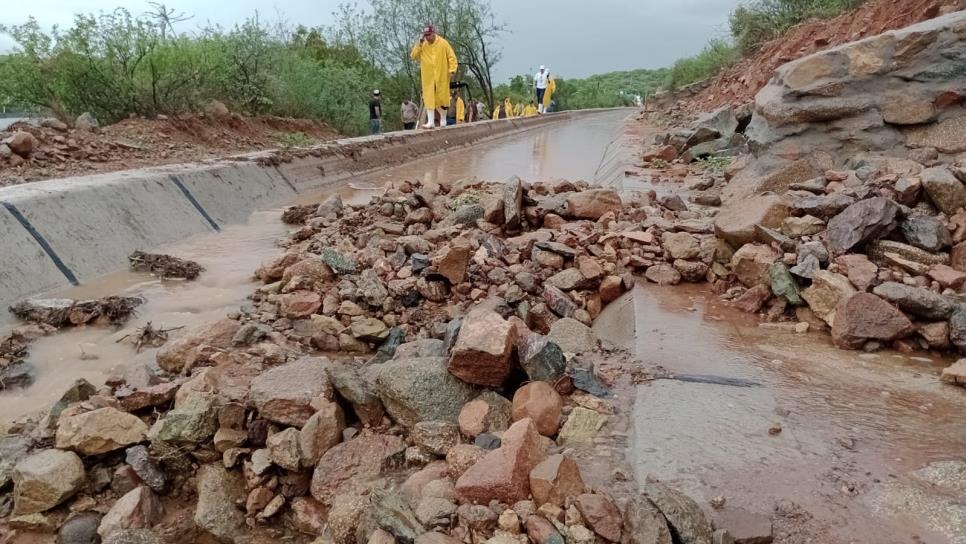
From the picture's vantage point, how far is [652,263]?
2.92 metres

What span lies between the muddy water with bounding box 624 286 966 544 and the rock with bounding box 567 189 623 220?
5.22 feet

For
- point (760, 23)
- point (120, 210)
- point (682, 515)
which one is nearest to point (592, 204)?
point (682, 515)

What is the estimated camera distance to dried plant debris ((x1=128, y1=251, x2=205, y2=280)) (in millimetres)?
3729

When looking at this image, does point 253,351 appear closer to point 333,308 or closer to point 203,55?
point 333,308

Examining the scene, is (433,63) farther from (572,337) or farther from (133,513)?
(133,513)

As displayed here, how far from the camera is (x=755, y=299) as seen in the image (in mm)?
2555

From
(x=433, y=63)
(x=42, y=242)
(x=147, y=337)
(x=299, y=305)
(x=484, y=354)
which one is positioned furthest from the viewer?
(x=433, y=63)

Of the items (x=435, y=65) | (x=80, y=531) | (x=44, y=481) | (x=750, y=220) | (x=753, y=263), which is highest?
(x=435, y=65)

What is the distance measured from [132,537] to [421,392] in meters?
0.84

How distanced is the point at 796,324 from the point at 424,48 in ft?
34.0

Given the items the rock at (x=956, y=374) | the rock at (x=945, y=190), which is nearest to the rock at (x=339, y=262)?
the rock at (x=956, y=374)

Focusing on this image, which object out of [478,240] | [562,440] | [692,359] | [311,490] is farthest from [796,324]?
[311,490]

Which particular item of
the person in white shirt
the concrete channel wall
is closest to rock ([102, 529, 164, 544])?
the concrete channel wall

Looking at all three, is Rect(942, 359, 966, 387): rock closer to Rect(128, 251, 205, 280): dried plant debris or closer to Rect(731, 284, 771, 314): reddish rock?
Rect(731, 284, 771, 314): reddish rock
